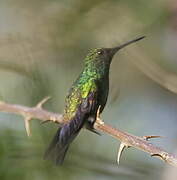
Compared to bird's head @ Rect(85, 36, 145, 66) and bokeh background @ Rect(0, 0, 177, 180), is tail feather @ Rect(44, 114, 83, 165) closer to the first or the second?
bokeh background @ Rect(0, 0, 177, 180)

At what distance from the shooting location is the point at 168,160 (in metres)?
2.15

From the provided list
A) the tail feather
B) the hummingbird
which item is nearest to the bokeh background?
the hummingbird

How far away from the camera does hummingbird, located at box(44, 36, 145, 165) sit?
2672 millimetres

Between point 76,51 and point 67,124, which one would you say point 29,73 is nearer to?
point 67,124

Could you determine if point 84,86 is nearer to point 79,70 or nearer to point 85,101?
point 85,101

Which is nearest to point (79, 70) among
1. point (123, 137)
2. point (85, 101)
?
point (85, 101)

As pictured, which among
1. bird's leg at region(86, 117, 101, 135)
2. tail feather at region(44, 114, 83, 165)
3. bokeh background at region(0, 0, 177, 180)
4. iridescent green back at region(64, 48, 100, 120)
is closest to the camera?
tail feather at region(44, 114, 83, 165)

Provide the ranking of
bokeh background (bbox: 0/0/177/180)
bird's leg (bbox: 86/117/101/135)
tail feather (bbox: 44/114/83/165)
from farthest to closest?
1. bokeh background (bbox: 0/0/177/180)
2. bird's leg (bbox: 86/117/101/135)
3. tail feather (bbox: 44/114/83/165)

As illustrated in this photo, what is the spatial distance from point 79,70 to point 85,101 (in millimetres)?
874

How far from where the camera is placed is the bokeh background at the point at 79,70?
9.71ft

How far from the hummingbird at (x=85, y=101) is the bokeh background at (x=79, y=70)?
99mm

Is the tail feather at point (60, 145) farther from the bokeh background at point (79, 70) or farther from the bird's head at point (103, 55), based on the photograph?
the bird's head at point (103, 55)

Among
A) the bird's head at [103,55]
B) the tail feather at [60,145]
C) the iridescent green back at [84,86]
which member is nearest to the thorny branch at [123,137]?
the tail feather at [60,145]

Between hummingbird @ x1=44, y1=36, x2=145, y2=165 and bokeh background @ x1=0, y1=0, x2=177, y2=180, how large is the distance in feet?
0.32
